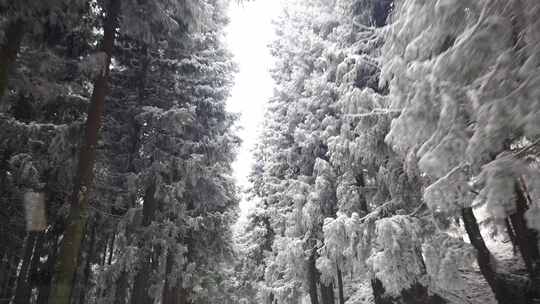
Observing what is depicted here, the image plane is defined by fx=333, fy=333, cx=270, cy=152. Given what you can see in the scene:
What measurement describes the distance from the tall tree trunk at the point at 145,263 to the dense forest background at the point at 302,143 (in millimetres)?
62

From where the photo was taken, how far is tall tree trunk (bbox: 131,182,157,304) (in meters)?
10.9

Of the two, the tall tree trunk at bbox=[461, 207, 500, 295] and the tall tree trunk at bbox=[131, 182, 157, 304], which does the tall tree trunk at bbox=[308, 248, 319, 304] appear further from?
the tall tree trunk at bbox=[461, 207, 500, 295]

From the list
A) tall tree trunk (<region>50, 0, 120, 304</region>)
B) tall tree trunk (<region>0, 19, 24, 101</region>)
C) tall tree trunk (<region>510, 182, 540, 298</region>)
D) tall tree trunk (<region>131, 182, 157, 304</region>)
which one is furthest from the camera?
tall tree trunk (<region>131, 182, 157, 304</region>)

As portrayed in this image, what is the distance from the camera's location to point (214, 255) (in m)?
15.8

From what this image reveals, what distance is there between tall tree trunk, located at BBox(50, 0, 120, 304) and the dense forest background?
0.04 meters

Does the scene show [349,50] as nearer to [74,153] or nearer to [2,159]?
[74,153]

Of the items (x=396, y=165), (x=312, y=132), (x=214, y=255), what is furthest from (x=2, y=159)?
(x=396, y=165)

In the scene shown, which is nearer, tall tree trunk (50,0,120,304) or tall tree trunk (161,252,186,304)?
tall tree trunk (50,0,120,304)

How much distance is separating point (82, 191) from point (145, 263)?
4926 millimetres

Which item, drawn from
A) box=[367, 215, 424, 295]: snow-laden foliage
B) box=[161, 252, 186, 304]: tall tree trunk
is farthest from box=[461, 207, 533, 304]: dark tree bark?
box=[161, 252, 186, 304]: tall tree trunk

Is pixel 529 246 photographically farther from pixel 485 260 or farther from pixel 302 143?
pixel 302 143

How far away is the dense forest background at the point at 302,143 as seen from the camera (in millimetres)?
3395

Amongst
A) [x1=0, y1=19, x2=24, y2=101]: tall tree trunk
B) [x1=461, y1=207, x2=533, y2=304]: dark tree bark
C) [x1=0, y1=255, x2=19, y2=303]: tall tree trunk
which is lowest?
[x1=461, y1=207, x2=533, y2=304]: dark tree bark

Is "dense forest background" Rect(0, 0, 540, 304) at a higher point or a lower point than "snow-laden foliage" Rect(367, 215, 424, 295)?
higher
